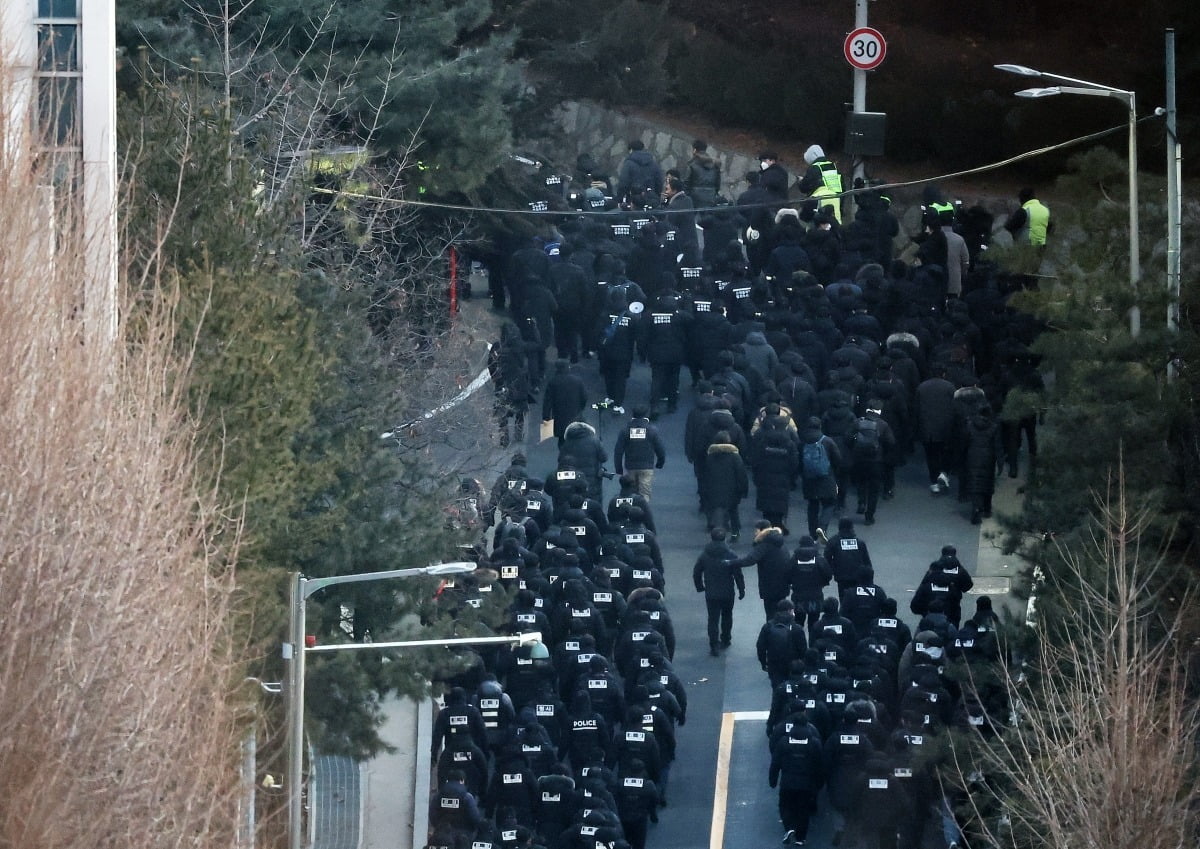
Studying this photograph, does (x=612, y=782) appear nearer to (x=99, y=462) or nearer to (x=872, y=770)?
(x=872, y=770)

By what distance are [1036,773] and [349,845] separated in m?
8.97

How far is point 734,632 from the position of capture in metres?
25.8

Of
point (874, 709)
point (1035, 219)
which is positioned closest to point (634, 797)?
point (874, 709)

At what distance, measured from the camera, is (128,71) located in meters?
28.0

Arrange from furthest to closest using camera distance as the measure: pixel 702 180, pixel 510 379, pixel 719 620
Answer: pixel 702 180 < pixel 510 379 < pixel 719 620

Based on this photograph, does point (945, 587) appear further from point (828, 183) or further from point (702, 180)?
point (702, 180)

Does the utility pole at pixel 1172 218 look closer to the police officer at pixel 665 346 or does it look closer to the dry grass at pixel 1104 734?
the dry grass at pixel 1104 734

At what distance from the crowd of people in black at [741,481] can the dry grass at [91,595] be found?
19.7 feet

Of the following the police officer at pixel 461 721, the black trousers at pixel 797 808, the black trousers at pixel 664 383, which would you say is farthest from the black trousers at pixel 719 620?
the black trousers at pixel 664 383

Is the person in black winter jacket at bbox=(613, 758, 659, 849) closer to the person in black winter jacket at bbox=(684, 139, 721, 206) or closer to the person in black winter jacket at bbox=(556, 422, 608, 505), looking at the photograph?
the person in black winter jacket at bbox=(556, 422, 608, 505)

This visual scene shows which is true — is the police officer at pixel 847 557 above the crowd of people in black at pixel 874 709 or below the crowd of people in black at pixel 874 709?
above

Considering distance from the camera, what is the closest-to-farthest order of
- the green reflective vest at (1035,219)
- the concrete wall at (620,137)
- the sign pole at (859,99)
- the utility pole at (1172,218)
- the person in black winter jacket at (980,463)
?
the utility pole at (1172,218), the person in black winter jacket at (980,463), the green reflective vest at (1035,219), the sign pole at (859,99), the concrete wall at (620,137)

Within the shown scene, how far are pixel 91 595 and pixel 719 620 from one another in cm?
1219

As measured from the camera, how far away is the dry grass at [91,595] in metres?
13.3
